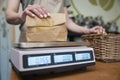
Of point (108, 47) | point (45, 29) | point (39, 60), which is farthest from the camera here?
point (108, 47)

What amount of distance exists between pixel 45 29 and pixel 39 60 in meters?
0.15

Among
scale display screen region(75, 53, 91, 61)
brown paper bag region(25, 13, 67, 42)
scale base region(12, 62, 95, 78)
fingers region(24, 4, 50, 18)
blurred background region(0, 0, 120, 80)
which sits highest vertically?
blurred background region(0, 0, 120, 80)


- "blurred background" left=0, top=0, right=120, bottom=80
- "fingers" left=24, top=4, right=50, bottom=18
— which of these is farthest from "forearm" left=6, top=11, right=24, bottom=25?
"blurred background" left=0, top=0, right=120, bottom=80

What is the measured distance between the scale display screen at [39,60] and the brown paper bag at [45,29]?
0.39ft

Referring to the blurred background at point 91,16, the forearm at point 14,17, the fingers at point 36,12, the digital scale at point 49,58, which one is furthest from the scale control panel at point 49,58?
the blurred background at point 91,16

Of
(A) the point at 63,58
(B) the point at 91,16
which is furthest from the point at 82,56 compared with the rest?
(B) the point at 91,16

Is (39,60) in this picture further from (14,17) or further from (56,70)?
(14,17)

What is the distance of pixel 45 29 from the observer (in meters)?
0.57

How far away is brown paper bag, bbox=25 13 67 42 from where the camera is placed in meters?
0.56

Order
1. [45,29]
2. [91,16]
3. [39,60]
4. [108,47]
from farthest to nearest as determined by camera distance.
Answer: [91,16], [108,47], [45,29], [39,60]

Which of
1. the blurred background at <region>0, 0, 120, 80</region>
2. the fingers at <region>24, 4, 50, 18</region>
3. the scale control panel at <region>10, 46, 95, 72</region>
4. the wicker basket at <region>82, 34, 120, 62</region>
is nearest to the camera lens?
the scale control panel at <region>10, 46, 95, 72</region>

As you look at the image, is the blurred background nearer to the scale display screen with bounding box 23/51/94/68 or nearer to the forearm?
the forearm

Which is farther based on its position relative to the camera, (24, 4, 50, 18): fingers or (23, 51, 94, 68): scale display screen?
(24, 4, 50, 18): fingers

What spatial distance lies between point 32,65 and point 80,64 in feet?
0.51
